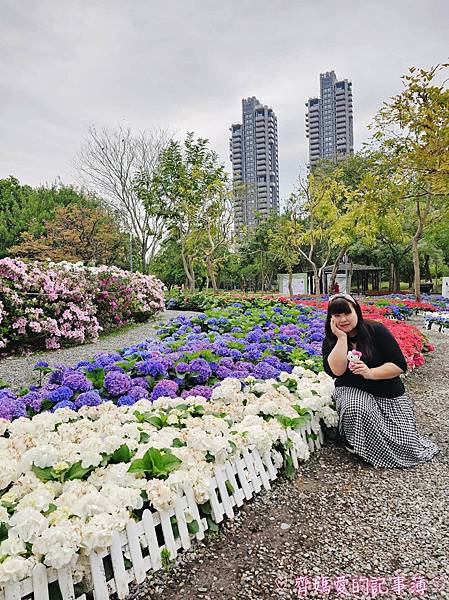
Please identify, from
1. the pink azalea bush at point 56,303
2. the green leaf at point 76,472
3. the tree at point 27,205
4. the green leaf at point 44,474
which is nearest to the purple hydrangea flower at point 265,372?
the green leaf at point 76,472

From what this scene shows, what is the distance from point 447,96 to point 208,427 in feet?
11.8

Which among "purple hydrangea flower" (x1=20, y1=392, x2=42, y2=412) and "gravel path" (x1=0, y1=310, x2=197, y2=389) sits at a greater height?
"purple hydrangea flower" (x1=20, y1=392, x2=42, y2=412)

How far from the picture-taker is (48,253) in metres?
20.9

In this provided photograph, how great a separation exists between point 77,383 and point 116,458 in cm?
113

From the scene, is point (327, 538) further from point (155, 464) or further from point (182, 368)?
point (182, 368)

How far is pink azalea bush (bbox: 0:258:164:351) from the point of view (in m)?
6.05

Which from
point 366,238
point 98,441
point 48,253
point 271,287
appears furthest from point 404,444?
point 271,287

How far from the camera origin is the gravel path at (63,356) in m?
4.74

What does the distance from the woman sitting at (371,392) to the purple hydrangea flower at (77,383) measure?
1.60m

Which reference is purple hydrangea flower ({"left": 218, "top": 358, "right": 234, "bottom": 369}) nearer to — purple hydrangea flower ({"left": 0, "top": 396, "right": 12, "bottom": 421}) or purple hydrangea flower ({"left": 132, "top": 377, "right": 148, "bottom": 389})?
purple hydrangea flower ({"left": 132, "top": 377, "right": 148, "bottom": 389})

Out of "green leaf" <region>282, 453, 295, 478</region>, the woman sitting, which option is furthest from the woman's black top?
"green leaf" <region>282, 453, 295, 478</region>

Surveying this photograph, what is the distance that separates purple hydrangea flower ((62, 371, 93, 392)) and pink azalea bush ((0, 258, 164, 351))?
9.59 feet

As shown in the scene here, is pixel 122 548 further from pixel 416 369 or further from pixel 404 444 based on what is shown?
pixel 416 369

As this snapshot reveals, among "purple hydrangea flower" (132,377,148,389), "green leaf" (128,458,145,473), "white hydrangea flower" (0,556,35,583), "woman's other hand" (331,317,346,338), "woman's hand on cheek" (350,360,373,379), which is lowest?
"white hydrangea flower" (0,556,35,583)
